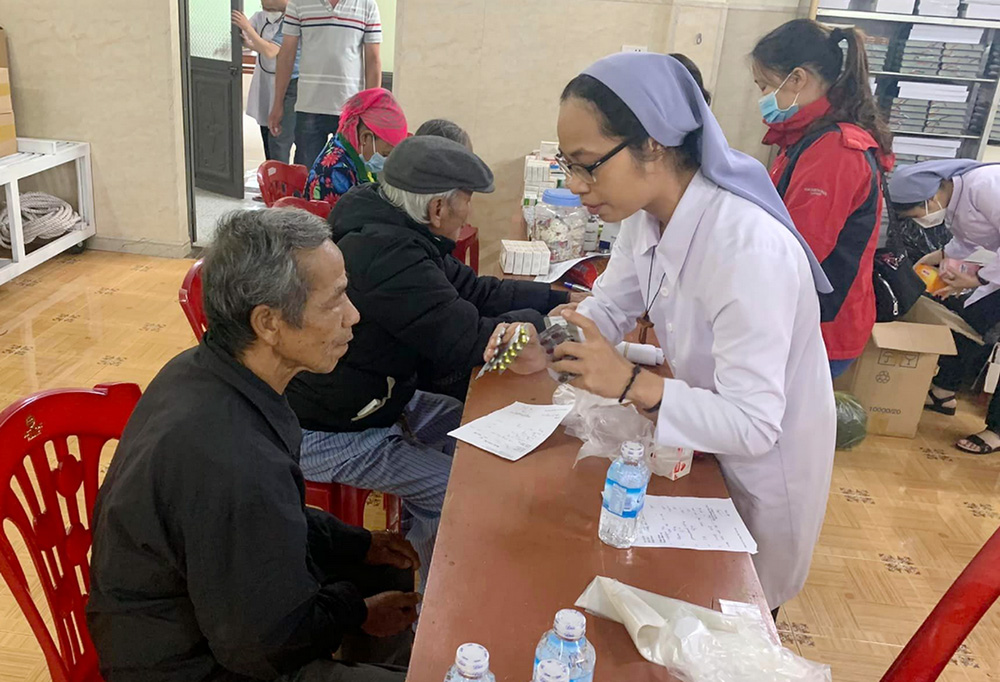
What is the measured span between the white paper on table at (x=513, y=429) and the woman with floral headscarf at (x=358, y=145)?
1766mm

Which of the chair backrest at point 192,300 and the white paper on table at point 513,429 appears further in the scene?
the chair backrest at point 192,300

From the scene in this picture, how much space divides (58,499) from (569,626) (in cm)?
95

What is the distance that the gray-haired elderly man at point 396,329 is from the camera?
6.73ft

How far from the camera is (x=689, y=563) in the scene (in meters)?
1.34

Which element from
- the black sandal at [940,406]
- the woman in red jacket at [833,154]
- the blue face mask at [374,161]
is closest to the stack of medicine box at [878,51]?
the black sandal at [940,406]

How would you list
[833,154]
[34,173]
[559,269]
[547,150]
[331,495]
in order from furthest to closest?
[34,173], [547,150], [559,269], [833,154], [331,495]

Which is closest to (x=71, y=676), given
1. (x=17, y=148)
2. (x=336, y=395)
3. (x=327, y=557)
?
(x=327, y=557)

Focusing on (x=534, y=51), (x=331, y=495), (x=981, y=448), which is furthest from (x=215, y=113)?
(x=981, y=448)

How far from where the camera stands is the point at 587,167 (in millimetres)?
1479

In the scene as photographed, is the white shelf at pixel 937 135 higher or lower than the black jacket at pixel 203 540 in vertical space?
higher

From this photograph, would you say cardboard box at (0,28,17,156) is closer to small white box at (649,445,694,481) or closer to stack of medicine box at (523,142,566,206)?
stack of medicine box at (523,142,566,206)

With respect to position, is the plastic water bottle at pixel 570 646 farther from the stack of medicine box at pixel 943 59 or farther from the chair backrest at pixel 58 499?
the stack of medicine box at pixel 943 59

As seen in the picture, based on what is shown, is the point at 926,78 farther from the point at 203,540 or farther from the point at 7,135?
the point at 7,135

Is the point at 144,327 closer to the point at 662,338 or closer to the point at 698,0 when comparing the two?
the point at 662,338
